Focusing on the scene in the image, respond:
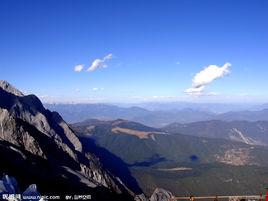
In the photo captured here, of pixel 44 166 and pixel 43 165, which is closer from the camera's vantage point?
pixel 44 166

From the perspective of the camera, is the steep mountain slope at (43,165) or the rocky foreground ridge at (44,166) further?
the steep mountain slope at (43,165)

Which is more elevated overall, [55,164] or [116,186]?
[55,164]

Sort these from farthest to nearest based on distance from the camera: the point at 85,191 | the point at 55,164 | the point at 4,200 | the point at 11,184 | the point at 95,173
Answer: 1. the point at 95,173
2. the point at 55,164
3. the point at 85,191
4. the point at 11,184
5. the point at 4,200

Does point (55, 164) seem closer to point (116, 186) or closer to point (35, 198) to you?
point (116, 186)

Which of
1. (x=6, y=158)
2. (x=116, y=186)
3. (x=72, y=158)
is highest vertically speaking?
(x=6, y=158)

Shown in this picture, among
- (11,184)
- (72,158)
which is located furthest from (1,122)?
(11,184)

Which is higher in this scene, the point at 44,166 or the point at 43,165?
the point at 43,165

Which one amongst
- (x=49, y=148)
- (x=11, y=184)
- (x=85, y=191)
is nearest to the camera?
(x=11, y=184)

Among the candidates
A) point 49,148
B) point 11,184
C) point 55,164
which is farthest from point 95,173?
point 11,184

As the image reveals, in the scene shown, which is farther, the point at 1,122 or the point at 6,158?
the point at 1,122

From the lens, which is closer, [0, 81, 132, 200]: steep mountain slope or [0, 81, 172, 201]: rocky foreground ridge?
[0, 81, 172, 201]: rocky foreground ridge
